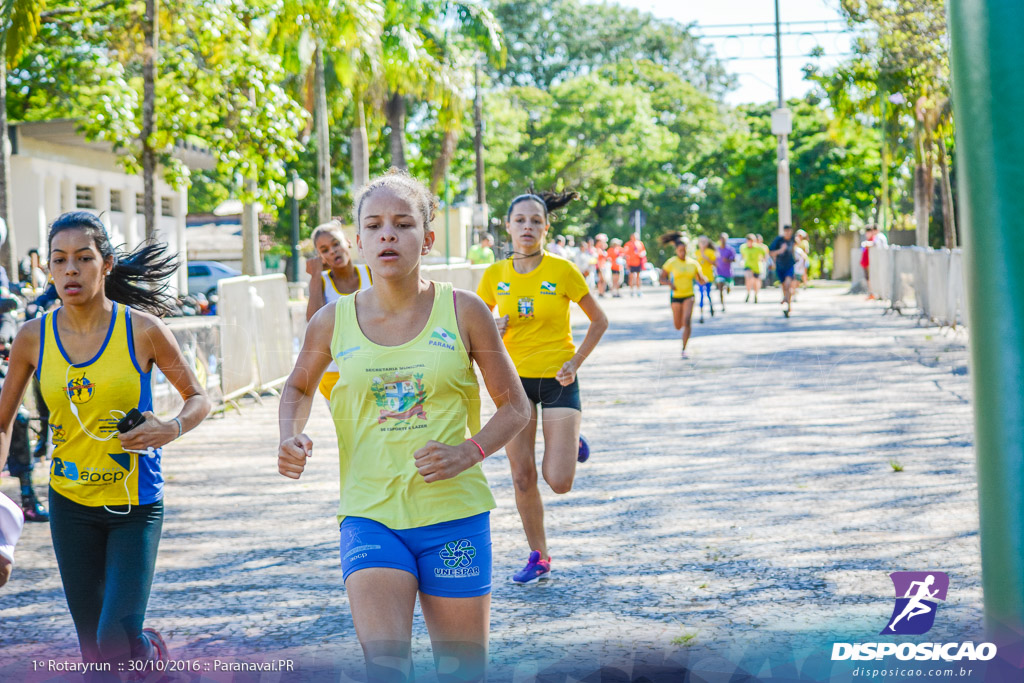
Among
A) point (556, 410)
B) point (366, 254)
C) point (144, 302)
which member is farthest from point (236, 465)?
point (366, 254)

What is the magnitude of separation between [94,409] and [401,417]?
111 centimetres

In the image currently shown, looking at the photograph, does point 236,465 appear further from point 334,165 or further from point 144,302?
point 334,165

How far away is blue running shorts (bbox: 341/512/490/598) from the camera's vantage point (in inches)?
117

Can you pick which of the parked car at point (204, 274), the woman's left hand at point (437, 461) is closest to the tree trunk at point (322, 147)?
the parked car at point (204, 274)

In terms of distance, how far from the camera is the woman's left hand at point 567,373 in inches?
212

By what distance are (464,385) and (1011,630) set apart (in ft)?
4.89

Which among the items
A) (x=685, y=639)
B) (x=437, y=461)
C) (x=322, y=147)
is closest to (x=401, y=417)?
(x=437, y=461)

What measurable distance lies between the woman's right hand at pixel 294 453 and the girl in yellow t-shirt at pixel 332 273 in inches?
144

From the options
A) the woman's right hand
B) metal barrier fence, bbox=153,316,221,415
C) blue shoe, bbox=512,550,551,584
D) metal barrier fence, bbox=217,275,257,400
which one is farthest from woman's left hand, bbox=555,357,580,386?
metal barrier fence, bbox=217,275,257,400

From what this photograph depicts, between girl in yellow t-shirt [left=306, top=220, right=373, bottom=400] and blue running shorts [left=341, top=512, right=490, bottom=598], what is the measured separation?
3.59m

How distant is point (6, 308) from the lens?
7.55m

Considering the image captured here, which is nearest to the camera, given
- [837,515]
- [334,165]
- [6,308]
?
[837,515]

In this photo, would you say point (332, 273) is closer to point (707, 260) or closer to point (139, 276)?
point (139, 276)

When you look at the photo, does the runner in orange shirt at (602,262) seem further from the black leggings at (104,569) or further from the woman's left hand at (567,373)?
the black leggings at (104,569)
